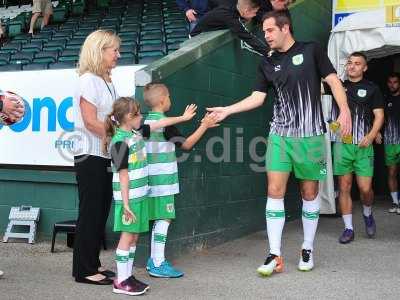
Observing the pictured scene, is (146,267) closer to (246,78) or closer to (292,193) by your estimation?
(246,78)

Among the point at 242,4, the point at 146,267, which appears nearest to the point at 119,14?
the point at 242,4

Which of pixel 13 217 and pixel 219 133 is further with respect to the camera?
pixel 13 217

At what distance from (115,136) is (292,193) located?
3.74 m

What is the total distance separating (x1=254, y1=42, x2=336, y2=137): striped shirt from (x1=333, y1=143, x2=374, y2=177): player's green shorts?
5.17ft

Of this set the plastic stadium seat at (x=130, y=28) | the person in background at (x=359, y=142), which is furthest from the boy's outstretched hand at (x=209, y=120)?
the plastic stadium seat at (x=130, y=28)

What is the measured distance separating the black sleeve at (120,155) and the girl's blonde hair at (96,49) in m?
0.66

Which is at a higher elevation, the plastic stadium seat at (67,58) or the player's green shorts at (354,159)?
the plastic stadium seat at (67,58)

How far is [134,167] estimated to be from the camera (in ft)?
13.6

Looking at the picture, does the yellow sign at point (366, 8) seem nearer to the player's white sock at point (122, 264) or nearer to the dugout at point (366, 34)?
the dugout at point (366, 34)

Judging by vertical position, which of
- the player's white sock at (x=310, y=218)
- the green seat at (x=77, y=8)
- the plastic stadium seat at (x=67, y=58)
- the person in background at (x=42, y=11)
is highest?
the green seat at (x=77, y=8)

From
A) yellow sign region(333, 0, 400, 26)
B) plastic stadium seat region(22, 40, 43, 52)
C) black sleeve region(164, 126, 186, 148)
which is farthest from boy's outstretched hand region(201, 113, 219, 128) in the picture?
plastic stadium seat region(22, 40, 43, 52)

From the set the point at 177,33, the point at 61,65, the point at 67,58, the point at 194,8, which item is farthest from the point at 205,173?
the point at 177,33

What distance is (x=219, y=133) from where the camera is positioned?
5844 millimetres

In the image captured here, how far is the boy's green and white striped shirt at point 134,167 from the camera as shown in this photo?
4074 mm
